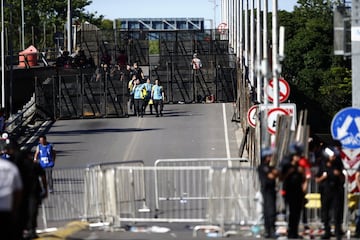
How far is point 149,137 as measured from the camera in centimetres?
4334

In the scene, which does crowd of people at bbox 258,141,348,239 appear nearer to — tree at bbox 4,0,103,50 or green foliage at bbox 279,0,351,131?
green foliage at bbox 279,0,351,131

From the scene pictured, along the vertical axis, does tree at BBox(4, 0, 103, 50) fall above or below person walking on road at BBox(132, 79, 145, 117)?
above

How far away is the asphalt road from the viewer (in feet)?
124

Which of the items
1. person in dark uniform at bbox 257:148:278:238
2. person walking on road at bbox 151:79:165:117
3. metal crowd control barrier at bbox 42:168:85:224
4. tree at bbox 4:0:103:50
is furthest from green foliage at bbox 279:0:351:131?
person in dark uniform at bbox 257:148:278:238

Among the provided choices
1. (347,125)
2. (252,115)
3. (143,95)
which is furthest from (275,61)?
(143,95)

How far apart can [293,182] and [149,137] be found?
947 inches

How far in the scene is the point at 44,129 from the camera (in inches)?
1828

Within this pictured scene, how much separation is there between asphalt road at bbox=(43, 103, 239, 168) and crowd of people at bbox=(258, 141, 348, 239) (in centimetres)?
1550

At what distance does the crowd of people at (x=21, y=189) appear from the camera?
41.2ft

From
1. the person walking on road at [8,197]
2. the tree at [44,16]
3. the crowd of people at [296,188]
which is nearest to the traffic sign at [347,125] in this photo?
the crowd of people at [296,188]

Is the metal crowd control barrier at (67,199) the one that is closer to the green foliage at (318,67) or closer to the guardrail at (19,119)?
the guardrail at (19,119)

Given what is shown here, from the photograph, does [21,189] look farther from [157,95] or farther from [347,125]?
[157,95]

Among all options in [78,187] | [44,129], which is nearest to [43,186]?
[78,187]

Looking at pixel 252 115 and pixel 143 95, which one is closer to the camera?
pixel 252 115
